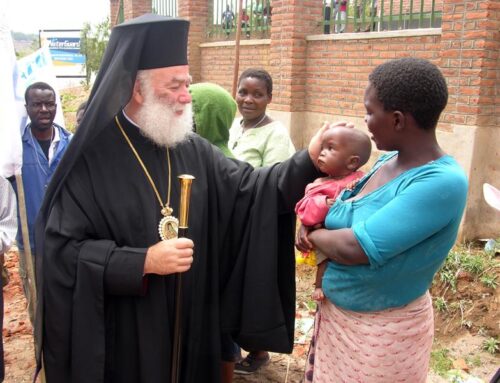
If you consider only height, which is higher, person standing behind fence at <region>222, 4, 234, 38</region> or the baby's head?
person standing behind fence at <region>222, 4, 234, 38</region>

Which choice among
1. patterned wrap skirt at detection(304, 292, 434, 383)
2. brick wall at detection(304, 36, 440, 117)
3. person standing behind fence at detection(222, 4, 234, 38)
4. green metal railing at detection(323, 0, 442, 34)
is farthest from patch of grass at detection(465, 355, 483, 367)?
person standing behind fence at detection(222, 4, 234, 38)

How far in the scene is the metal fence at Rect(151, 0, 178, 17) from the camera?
13867 mm

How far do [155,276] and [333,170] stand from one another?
92cm

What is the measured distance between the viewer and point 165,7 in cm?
1421

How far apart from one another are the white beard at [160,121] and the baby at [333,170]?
70cm

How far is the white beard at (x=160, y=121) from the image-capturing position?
2.49m

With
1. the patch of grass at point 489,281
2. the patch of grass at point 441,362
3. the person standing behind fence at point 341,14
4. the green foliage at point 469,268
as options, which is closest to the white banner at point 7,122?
the patch of grass at point 441,362

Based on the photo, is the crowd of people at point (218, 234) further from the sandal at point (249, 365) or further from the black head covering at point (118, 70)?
the sandal at point (249, 365)

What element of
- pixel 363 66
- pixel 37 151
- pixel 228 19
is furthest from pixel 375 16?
pixel 37 151

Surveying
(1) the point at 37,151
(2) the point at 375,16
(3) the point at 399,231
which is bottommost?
(1) the point at 37,151

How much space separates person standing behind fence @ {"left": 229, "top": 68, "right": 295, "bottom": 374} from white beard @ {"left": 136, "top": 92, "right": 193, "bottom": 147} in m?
1.43

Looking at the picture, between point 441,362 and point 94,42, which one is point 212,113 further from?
point 94,42

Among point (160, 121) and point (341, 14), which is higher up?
point (341, 14)

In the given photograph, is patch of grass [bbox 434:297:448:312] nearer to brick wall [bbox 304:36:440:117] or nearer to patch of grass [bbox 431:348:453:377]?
patch of grass [bbox 431:348:453:377]
